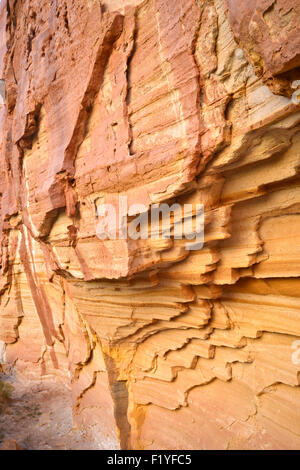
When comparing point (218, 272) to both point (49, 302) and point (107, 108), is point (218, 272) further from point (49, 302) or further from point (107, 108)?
point (49, 302)

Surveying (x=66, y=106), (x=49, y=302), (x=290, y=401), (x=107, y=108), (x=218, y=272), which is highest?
(x=66, y=106)

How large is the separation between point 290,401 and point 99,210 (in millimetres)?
3592

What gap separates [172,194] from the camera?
11.2 ft

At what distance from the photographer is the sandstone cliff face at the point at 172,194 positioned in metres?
2.96

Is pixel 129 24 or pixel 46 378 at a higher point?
pixel 129 24

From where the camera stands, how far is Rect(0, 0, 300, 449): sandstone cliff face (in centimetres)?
296

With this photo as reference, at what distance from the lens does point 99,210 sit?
437cm

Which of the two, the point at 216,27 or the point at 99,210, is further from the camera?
the point at 99,210
